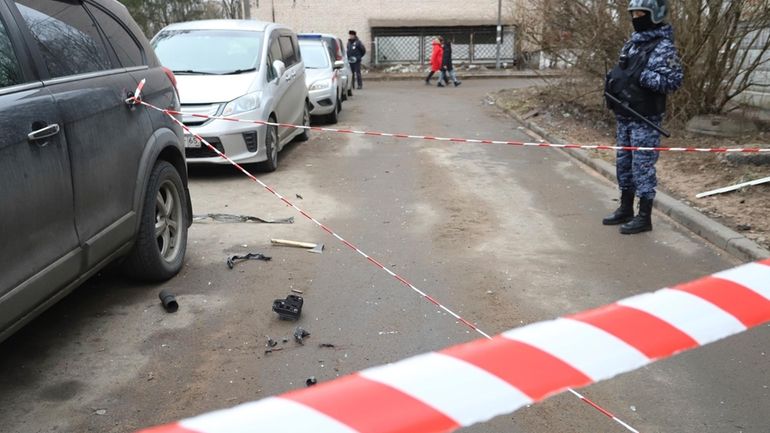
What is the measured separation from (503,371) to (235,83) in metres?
7.70

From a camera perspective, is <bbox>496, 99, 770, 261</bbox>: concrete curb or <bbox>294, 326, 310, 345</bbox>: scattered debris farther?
<bbox>496, 99, 770, 261</bbox>: concrete curb

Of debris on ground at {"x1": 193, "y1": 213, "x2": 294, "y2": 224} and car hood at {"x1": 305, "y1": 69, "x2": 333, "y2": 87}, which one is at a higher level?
car hood at {"x1": 305, "y1": 69, "x2": 333, "y2": 87}

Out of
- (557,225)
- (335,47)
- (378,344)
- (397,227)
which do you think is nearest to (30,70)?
(378,344)

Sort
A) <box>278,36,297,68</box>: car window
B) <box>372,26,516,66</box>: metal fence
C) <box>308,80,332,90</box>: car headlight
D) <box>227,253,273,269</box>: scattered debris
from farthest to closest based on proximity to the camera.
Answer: <box>372,26,516,66</box>: metal fence < <box>308,80,332,90</box>: car headlight < <box>278,36,297,68</box>: car window < <box>227,253,273,269</box>: scattered debris

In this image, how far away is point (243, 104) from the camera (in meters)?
8.58

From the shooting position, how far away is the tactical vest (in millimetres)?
5938

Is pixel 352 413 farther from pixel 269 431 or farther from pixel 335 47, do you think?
pixel 335 47

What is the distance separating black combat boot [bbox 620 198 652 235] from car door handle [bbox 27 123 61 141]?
4.88m

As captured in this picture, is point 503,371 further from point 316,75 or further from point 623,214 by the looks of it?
point 316,75

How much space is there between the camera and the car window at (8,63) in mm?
3340

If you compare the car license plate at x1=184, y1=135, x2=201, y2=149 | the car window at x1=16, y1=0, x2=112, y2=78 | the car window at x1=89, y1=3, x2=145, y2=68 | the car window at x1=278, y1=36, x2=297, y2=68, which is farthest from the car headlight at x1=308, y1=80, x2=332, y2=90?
the car window at x1=16, y1=0, x2=112, y2=78

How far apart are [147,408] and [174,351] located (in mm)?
640

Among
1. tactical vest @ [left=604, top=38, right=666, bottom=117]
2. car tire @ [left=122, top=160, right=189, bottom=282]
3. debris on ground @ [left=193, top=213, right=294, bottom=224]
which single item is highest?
tactical vest @ [left=604, top=38, right=666, bottom=117]

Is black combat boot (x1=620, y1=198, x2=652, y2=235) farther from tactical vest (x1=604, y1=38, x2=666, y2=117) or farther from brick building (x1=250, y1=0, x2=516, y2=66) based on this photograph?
brick building (x1=250, y1=0, x2=516, y2=66)
